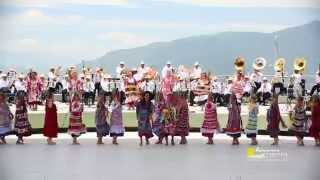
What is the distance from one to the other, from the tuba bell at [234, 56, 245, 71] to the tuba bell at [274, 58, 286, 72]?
1.32 feet

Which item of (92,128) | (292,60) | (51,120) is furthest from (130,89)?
(292,60)

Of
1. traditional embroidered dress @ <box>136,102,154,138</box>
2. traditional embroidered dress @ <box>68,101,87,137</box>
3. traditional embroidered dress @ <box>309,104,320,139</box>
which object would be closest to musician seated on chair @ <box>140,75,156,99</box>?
traditional embroidered dress @ <box>136,102,154,138</box>

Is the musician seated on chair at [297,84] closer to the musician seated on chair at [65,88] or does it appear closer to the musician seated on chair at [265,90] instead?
the musician seated on chair at [265,90]

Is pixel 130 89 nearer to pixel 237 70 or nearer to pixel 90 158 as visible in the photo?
pixel 237 70

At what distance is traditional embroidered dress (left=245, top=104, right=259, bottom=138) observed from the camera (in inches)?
325

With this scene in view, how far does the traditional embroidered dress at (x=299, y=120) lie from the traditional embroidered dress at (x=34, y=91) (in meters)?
3.20

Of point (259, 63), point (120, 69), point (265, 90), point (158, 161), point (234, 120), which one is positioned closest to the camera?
point (158, 161)

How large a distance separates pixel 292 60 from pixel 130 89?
237 centimetres

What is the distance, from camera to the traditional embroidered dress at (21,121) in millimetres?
8328

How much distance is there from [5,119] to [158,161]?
80.6 inches

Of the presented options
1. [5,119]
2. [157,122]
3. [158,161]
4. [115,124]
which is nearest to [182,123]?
[157,122]

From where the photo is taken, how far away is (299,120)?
829 cm

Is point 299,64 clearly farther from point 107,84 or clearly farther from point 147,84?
point 107,84

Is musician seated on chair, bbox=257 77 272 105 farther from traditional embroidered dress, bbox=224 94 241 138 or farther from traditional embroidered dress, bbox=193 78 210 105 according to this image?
traditional embroidered dress, bbox=193 78 210 105
